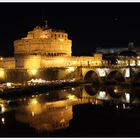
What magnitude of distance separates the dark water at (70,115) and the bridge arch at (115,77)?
633 inches

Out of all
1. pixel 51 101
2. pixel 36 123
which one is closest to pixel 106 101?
pixel 51 101

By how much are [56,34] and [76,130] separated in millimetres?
54186

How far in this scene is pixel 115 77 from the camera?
220 ft

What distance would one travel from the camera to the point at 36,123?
1173 inches

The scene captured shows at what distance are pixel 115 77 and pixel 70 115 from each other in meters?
Answer: 35.0

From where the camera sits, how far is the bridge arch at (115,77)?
63822 millimetres

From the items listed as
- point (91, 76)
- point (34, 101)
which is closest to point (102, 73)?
point (91, 76)

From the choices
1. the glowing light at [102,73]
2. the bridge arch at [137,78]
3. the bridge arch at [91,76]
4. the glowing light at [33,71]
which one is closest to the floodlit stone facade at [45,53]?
the bridge arch at [91,76]

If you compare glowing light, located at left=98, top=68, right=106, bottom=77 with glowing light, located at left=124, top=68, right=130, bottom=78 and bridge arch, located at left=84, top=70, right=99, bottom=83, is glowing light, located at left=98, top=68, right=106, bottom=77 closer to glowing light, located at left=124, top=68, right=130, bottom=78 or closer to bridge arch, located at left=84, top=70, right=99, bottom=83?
bridge arch, located at left=84, top=70, right=99, bottom=83

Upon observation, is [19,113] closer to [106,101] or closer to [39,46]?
[106,101]

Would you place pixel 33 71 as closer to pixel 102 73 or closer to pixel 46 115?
pixel 102 73

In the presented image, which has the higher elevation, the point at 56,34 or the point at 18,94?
the point at 56,34

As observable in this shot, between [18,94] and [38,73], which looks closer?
[18,94]

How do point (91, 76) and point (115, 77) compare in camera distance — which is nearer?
point (115, 77)
